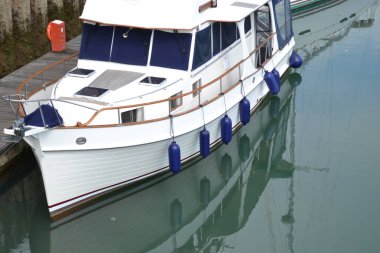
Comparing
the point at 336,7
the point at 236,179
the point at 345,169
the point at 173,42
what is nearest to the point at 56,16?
the point at 173,42

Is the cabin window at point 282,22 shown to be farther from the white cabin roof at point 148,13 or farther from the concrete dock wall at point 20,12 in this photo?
the concrete dock wall at point 20,12

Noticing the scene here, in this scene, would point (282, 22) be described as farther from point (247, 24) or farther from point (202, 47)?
point (202, 47)

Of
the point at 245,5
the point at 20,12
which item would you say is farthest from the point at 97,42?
the point at 20,12

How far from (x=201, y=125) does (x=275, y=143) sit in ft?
11.0

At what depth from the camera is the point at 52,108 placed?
39.5 ft

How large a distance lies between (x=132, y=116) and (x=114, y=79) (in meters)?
1.16

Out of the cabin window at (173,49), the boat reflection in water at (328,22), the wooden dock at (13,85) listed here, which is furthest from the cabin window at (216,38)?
the boat reflection in water at (328,22)

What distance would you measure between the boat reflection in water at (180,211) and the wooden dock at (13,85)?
1.57 meters

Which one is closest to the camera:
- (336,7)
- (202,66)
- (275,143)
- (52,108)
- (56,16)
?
(52,108)

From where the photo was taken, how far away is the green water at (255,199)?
12.7m

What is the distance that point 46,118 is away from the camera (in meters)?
11.9

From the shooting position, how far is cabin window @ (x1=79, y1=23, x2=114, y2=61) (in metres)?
14.5

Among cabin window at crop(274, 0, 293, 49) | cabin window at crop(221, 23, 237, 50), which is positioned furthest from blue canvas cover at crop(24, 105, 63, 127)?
cabin window at crop(274, 0, 293, 49)

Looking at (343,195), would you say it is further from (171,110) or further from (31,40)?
(31,40)
